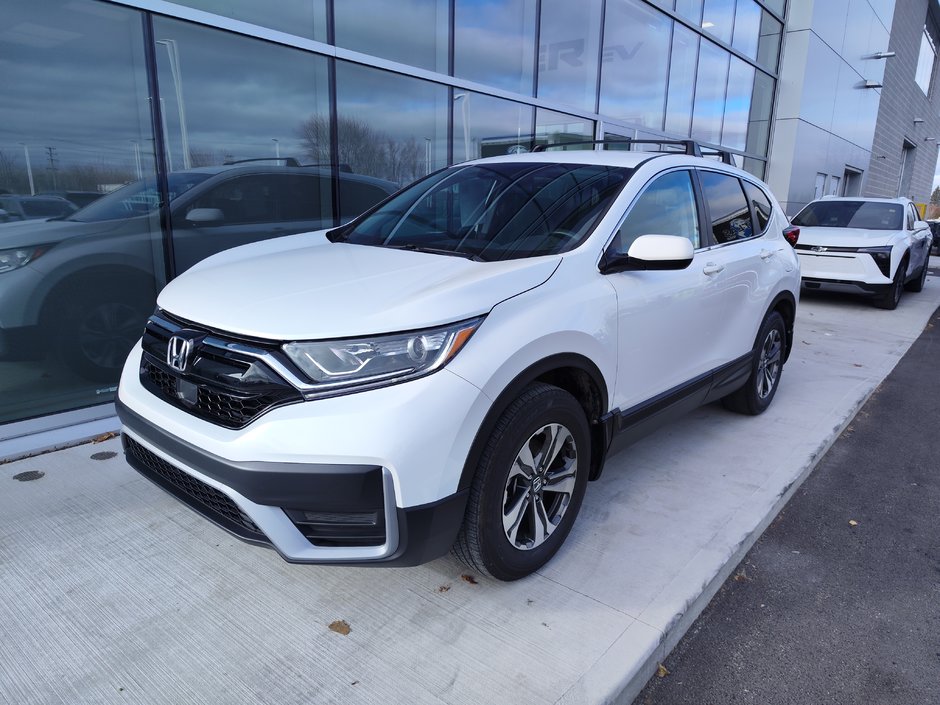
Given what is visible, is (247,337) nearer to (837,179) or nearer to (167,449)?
(167,449)

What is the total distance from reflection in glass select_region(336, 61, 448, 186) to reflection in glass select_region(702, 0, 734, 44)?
337 inches

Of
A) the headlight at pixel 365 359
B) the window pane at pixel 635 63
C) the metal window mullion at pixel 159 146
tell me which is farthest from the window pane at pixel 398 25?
the headlight at pixel 365 359

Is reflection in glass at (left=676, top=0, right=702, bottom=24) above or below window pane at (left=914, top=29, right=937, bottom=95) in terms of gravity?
below

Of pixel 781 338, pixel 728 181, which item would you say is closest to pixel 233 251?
pixel 728 181

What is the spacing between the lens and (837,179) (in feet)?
70.5

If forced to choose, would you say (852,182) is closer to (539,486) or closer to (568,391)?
(568,391)

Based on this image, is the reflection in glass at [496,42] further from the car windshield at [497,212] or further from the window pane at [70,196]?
the car windshield at [497,212]

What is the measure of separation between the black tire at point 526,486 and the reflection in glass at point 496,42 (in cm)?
605

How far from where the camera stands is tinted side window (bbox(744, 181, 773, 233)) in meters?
4.57

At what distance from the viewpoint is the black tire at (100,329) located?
444 cm

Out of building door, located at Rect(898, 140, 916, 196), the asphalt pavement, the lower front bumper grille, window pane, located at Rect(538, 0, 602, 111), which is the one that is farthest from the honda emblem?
building door, located at Rect(898, 140, 916, 196)

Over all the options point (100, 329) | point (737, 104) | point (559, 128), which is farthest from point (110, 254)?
point (737, 104)

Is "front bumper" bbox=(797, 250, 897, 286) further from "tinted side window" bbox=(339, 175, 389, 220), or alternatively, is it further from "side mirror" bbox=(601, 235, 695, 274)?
"side mirror" bbox=(601, 235, 695, 274)

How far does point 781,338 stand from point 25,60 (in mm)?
5577
